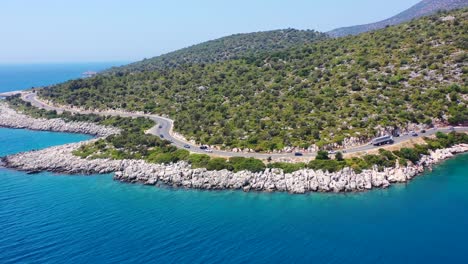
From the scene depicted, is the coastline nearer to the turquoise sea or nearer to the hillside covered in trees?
the turquoise sea

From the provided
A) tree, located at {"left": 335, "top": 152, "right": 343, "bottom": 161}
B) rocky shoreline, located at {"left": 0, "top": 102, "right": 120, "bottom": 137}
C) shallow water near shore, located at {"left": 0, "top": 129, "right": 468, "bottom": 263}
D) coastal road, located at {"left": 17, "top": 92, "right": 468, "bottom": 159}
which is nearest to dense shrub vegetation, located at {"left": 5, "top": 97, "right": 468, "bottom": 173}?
tree, located at {"left": 335, "top": 152, "right": 343, "bottom": 161}

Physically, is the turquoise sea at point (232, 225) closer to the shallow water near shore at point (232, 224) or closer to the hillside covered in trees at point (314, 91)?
the shallow water near shore at point (232, 224)

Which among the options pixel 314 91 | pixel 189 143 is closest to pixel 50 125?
pixel 189 143

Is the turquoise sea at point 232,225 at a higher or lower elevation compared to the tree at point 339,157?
lower

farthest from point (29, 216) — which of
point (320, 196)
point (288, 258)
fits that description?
point (320, 196)

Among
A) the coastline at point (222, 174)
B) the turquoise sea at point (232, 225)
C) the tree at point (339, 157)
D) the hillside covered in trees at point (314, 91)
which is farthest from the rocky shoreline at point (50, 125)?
the tree at point (339, 157)

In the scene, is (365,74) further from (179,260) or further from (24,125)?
(24,125)
